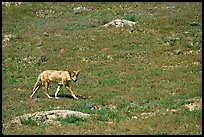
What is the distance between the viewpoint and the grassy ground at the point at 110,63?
15.9 metres

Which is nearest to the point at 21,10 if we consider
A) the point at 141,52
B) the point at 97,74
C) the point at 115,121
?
the point at 141,52

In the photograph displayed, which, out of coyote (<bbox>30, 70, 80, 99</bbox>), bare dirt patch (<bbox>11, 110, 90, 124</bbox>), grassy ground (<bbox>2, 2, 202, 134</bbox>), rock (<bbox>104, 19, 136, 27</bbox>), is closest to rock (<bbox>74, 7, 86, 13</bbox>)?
grassy ground (<bbox>2, 2, 202, 134</bbox>)

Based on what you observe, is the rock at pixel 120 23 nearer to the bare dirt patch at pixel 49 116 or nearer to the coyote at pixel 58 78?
the coyote at pixel 58 78

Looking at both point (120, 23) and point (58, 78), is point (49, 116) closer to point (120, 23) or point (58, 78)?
point (58, 78)

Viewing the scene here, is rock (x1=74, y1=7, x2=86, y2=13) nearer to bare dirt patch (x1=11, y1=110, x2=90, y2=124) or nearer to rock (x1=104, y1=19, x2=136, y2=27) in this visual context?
rock (x1=104, y1=19, x2=136, y2=27)

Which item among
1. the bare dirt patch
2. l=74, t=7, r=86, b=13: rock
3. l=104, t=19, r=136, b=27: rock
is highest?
the bare dirt patch

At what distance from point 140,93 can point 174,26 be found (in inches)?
1049

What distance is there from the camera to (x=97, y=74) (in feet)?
99.7

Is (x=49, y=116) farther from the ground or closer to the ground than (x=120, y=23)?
farther from the ground

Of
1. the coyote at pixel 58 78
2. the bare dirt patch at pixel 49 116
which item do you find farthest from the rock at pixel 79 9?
the bare dirt patch at pixel 49 116

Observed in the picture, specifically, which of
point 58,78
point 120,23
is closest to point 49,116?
point 58,78

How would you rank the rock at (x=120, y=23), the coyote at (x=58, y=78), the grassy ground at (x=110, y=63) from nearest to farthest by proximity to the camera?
the grassy ground at (x=110, y=63) → the coyote at (x=58, y=78) → the rock at (x=120, y=23)

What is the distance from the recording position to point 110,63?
35.0 m

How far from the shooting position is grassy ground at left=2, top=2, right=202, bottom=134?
1594 cm
